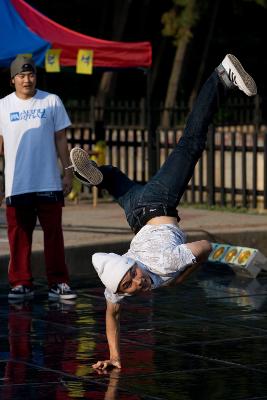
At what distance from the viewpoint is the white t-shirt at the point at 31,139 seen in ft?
34.2

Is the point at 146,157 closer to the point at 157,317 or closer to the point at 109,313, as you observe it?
the point at 157,317

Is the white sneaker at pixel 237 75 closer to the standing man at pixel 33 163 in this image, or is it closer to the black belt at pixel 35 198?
the standing man at pixel 33 163

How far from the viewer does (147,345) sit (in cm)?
862

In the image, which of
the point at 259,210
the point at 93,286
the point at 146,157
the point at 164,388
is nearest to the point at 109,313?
the point at 164,388

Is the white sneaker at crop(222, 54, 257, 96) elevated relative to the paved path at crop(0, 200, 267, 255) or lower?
elevated

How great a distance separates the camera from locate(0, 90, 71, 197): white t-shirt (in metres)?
10.4

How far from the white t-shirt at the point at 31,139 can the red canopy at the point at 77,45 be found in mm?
6169

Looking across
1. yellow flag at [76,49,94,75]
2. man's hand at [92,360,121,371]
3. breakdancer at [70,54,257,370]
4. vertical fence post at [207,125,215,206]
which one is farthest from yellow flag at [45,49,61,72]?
man's hand at [92,360,121,371]

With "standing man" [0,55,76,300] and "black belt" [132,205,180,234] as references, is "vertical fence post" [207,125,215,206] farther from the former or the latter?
"black belt" [132,205,180,234]

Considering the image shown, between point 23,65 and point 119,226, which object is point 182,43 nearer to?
point 119,226

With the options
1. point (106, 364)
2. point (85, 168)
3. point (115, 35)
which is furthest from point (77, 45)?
point (115, 35)

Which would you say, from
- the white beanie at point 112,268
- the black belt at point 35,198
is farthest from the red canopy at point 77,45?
the white beanie at point 112,268

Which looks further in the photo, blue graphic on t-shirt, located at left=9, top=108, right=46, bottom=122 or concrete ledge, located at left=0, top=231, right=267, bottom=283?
concrete ledge, located at left=0, top=231, right=267, bottom=283

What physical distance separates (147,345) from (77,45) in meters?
8.98
